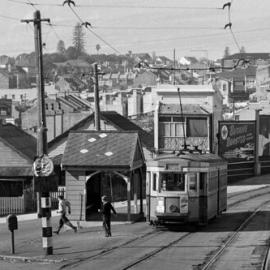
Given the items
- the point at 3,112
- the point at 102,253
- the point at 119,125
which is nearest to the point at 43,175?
the point at 102,253

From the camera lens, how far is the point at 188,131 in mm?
60750

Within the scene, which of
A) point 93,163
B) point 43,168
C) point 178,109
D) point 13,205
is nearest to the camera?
point 43,168

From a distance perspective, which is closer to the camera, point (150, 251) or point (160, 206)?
point (150, 251)

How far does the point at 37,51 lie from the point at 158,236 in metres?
9.40

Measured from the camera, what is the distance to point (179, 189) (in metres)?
25.5

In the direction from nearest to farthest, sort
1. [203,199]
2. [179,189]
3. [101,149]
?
[179,189], [203,199], [101,149]

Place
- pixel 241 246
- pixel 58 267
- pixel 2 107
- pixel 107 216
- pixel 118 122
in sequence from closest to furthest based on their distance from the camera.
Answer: pixel 58 267 < pixel 241 246 < pixel 107 216 < pixel 118 122 < pixel 2 107

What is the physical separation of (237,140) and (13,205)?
869 inches

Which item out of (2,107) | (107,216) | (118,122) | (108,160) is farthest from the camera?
(2,107)

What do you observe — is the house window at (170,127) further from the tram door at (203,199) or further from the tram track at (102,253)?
the tram track at (102,253)

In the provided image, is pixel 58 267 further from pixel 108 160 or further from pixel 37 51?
pixel 37 51

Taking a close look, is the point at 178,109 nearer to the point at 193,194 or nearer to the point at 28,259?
the point at 193,194

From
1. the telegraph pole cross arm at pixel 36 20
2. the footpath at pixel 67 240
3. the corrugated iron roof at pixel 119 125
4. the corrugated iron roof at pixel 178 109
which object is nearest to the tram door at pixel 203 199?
the footpath at pixel 67 240

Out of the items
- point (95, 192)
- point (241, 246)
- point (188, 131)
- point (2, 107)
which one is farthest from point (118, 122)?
point (2, 107)
